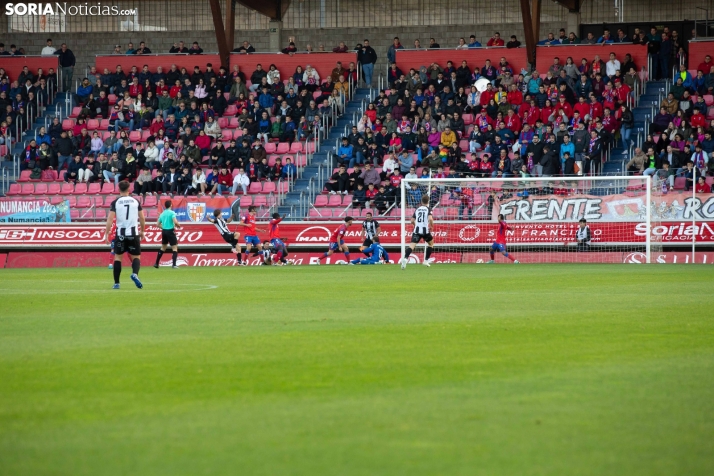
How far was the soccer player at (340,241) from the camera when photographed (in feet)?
99.3

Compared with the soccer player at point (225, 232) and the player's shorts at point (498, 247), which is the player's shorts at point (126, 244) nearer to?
the soccer player at point (225, 232)

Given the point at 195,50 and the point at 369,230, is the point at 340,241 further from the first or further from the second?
the point at 195,50

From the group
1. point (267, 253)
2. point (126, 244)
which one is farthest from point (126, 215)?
point (267, 253)

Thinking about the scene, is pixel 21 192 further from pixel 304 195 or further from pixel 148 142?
pixel 304 195

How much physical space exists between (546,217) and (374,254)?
5471 mm

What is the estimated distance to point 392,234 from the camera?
31.9 meters

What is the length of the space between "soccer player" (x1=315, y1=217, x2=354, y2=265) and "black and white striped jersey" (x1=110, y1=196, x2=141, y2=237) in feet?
43.8

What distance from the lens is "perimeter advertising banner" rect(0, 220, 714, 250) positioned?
2988 centimetres

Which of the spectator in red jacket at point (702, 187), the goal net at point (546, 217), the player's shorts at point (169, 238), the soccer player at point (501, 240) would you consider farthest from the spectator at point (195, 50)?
the spectator in red jacket at point (702, 187)

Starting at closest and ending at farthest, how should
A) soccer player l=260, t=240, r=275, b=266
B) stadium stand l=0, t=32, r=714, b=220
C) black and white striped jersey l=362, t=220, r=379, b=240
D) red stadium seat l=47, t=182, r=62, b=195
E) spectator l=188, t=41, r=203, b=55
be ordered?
black and white striped jersey l=362, t=220, r=379, b=240 < soccer player l=260, t=240, r=275, b=266 < stadium stand l=0, t=32, r=714, b=220 < red stadium seat l=47, t=182, r=62, b=195 < spectator l=188, t=41, r=203, b=55

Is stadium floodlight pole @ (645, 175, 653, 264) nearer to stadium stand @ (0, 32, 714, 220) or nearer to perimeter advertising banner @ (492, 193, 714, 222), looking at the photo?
perimeter advertising banner @ (492, 193, 714, 222)

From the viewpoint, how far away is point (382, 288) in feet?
57.9

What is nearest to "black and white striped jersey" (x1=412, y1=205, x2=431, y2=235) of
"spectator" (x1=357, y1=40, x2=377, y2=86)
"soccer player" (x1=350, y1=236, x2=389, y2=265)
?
"soccer player" (x1=350, y1=236, x2=389, y2=265)

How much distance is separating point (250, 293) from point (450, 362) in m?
8.80
